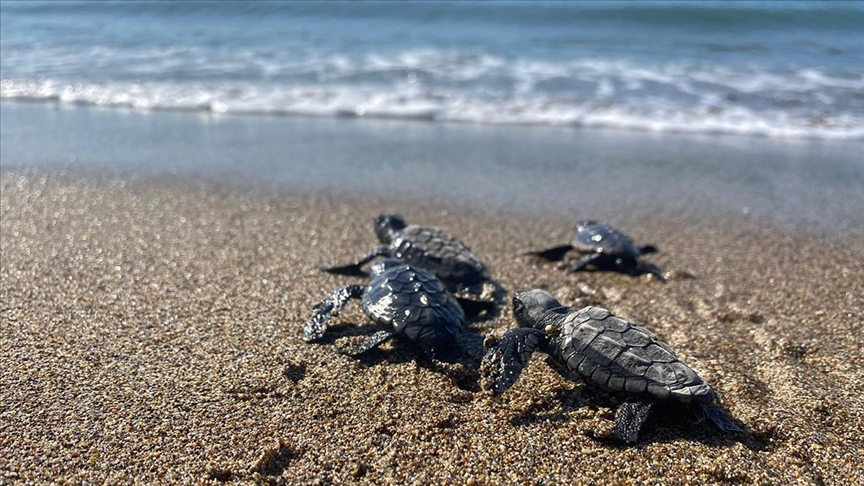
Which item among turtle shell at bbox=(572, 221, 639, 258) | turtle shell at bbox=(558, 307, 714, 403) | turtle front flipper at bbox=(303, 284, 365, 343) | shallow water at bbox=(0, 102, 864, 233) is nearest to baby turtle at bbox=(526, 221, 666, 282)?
turtle shell at bbox=(572, 221, 639, 258)

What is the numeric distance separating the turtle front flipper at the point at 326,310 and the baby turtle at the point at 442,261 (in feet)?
2.15

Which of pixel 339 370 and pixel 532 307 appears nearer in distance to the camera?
pixel 339 370

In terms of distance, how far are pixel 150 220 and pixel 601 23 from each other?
42.4ft

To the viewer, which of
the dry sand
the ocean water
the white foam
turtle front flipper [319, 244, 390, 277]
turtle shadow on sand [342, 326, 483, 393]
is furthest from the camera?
the ocean water

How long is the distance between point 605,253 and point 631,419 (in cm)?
195

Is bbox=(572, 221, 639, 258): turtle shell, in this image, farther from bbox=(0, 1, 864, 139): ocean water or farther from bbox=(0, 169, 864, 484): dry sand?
bbox=(0, 1, 864, 139): ocean water

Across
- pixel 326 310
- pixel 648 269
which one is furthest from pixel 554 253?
pixel 326 310

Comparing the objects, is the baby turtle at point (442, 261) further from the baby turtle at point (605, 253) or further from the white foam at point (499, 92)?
the white foam at point (499, 92)

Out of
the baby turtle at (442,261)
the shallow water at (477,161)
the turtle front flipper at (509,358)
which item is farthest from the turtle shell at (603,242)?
the turtle front flipper at (509,358)

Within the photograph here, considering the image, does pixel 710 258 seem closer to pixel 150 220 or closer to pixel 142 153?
pixel 150 220

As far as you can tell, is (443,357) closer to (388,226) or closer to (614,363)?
(614,363)

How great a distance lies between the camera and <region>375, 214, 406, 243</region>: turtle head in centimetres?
465

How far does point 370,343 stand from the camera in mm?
3143

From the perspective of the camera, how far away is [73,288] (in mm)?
3770
